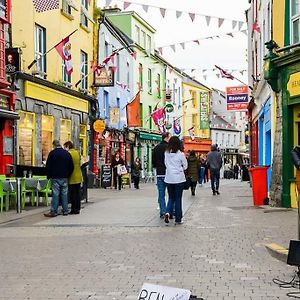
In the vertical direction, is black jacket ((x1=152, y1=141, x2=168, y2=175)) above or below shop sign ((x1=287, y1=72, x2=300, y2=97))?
below

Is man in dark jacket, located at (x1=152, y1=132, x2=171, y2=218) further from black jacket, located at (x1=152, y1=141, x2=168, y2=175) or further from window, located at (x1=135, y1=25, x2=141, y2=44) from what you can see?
window, located at (x1=135, y1=25, x2=141, y2=44)

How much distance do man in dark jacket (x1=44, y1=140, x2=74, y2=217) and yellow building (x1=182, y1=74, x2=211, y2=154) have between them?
40.1 meters

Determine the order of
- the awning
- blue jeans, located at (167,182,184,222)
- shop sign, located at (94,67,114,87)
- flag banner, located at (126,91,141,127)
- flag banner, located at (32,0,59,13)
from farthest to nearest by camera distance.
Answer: flag banner, located at (126,91,141,127) → shop sign, located at (94,67,114,87) → flag banner, located at (32,0,59,13) → the awning → blue jeans, located at (167,182,184,222)

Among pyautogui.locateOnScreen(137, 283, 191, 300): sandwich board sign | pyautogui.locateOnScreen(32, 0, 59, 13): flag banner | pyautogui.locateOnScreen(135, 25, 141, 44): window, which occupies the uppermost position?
pyautogui.locateOnScreen(135, 25, 141, 44): window

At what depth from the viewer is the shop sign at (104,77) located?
26.3 m

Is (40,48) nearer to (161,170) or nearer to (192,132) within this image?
(161,170)

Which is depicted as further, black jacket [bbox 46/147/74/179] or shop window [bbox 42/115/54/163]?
shop window [bbox 42/115/54/163]

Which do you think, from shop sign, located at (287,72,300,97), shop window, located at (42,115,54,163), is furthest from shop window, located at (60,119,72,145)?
shop sign, located at (287,72,300,97)

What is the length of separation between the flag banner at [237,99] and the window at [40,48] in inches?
491

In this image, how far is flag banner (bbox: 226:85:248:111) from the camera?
30.7 meters

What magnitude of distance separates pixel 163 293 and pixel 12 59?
51.0 ft

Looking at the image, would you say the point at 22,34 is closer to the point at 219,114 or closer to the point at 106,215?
the point at 106,215

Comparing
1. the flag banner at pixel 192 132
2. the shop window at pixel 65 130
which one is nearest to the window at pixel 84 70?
Answer: the shop window at pixel 65 130

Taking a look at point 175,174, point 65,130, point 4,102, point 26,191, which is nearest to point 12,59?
point 4,102
